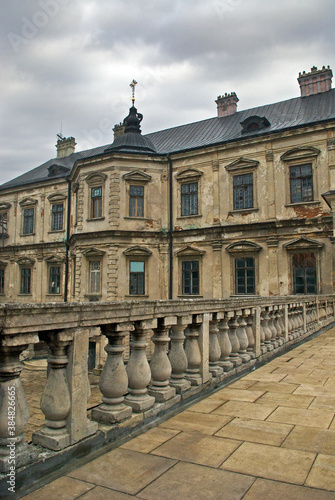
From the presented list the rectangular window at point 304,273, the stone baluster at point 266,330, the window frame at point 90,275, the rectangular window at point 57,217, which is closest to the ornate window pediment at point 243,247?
the rectangular window at point 304,273

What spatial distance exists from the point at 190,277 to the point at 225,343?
16525 millimetres

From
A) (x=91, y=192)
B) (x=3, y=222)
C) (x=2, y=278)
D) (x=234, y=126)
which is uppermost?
(x=234, y=126)

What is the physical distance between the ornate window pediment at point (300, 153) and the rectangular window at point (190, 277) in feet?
22.8

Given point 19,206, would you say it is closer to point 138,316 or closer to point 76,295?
point 76,295

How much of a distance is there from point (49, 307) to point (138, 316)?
39.7 inches

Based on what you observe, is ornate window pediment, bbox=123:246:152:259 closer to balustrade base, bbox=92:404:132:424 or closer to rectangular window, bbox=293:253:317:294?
rectangular window, bbox=293:253:317:294

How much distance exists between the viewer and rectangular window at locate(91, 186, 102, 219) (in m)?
22.6

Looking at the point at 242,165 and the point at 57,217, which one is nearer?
the point at 242,165

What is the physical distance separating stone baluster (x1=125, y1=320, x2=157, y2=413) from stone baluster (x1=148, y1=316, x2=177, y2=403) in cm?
24

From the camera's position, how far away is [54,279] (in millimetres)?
27047

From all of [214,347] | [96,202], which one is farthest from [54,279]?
[214,347]

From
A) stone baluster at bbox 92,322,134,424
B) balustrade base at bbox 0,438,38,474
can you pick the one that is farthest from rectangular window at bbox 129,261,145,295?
balustrade base at bbox 0,438,38,474

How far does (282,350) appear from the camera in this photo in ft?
24.5

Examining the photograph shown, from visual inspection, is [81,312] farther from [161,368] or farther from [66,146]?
[66,146]
